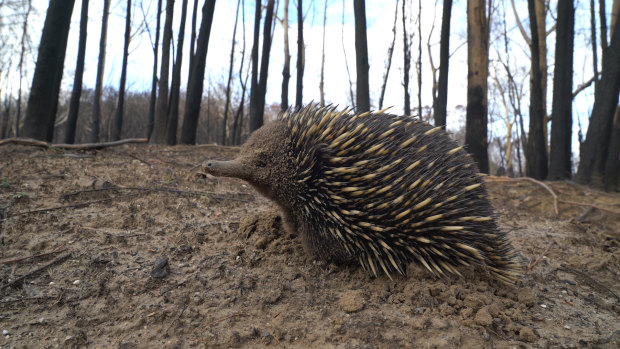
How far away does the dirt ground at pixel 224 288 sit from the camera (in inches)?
89.8

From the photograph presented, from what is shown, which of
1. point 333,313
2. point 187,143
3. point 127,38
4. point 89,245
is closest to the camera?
point 333,313

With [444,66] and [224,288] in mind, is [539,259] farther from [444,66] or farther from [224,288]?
[444,66]

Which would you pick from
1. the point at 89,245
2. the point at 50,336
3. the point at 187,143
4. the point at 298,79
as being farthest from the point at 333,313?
the point at 298,79

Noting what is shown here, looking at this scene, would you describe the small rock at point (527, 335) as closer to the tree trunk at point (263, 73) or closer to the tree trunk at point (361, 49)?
the tree trunk at point (361, 49)

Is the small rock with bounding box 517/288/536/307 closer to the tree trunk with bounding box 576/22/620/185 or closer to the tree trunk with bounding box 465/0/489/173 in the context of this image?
the tree trunk with bounding box 465/0/489/173

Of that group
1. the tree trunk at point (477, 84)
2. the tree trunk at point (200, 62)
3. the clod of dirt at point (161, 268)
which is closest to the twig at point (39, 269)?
the clod of dirt at point (161, 268)

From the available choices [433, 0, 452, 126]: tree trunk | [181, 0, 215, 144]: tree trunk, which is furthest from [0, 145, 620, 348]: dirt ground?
[181, 0, 215, 144]: tree trunk

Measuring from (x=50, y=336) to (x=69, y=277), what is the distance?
69 cm

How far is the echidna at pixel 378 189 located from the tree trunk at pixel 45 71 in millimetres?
5669

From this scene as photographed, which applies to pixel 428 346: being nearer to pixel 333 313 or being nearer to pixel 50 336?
pixel 333 313

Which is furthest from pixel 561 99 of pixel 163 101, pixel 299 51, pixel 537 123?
pixel 163 101

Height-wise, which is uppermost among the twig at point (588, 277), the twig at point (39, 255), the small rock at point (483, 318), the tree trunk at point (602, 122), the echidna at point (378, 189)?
the tree trunk at point (602, 122)

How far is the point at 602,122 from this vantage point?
727 centimetres

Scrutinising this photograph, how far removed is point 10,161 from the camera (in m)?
5.03
